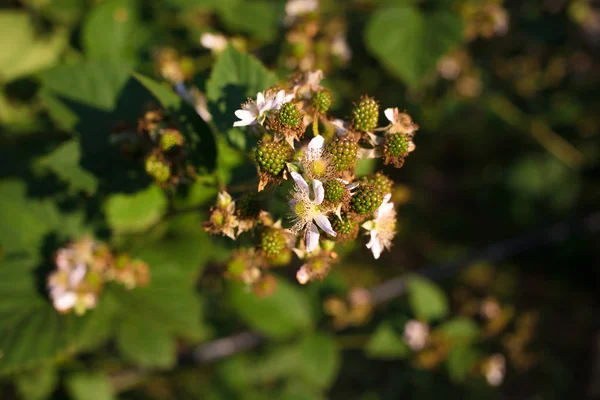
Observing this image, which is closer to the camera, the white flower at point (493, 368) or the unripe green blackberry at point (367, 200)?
the unripe green blackberry at point (367, 200)

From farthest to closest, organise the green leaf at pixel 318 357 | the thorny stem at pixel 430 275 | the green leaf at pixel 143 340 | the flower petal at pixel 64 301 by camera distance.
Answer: the thorny stem at pixel 430 275, the green leaf at pixel 318 357, the green leaf at pixel 143 340, the flower petal at pixel 64 301

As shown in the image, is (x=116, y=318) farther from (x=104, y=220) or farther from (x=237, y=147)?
(x=237, y=147)

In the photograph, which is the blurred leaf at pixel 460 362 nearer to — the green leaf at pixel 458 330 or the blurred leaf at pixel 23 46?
the green leaf at pixel 458 330

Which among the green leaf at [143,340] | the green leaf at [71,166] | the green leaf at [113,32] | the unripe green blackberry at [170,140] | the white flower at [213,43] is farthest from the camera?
the green leaf at [113,32]

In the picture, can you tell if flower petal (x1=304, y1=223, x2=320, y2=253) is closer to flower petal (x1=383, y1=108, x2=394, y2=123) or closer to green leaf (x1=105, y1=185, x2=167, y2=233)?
flower petal (x1=383, y1=108, x2=394, y2=123)

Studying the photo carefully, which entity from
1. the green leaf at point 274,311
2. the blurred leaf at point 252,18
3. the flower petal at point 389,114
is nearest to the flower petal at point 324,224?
the flower petal at point 389,114

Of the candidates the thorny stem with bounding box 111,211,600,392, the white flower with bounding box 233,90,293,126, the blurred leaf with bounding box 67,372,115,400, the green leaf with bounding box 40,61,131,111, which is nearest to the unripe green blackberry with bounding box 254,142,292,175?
the white flower with bounding box 233,90,293,126

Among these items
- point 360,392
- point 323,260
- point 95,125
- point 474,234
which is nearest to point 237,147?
point 323,260

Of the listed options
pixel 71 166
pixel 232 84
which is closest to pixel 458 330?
pixel 232 84
